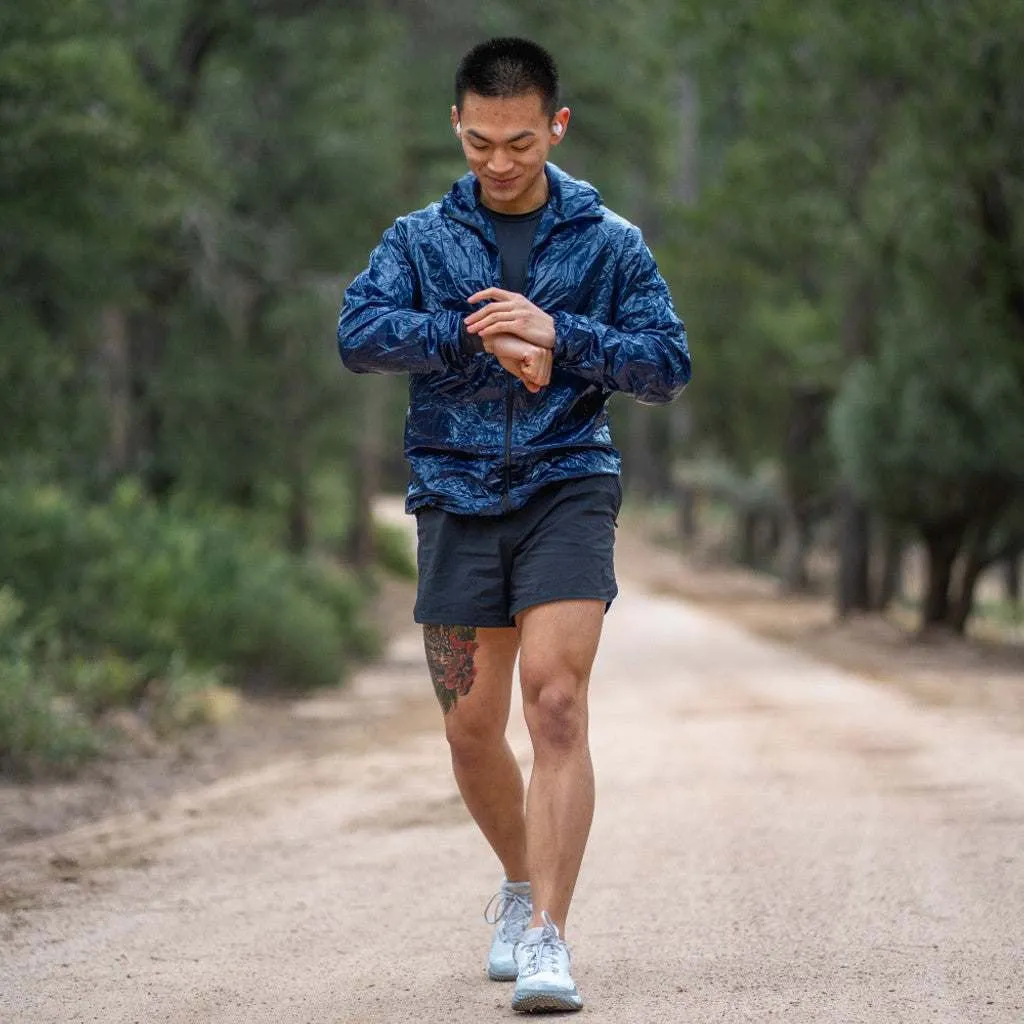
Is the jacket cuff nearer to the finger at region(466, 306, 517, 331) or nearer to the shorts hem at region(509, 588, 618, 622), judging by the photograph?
the finger at region(466, 306, 517, 331)

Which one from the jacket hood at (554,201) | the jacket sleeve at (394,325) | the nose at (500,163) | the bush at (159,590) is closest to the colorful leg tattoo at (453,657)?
the jacket sleeve at (394,325)

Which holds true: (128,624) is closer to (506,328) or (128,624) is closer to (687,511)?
(506,328)

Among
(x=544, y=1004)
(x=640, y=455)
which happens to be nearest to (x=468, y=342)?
(x=544, y=1004)

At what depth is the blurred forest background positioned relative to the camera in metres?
11.7

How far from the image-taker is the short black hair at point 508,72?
181 inches

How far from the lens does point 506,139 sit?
4.60m

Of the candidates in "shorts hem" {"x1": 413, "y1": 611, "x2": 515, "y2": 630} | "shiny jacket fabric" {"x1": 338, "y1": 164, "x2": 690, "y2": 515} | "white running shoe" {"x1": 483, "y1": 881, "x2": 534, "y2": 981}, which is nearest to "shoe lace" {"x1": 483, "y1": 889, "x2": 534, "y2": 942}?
"white running shoe" {"x1": 483, "y1": 881, "x2": 534, "y2": 981}

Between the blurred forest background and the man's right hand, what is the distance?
5.58 metres

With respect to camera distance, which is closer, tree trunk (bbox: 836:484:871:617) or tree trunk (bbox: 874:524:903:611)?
tree trunk (bbox: 836:484:871:617)

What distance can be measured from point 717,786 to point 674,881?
242cm

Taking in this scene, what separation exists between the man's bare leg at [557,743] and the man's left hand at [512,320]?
0.66 meters

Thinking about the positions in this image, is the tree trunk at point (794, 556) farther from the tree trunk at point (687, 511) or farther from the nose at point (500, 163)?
the nose at point (500, 163)

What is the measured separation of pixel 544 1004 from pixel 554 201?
6.54 ft

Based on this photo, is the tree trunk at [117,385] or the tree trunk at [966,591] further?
the tree trunk at [966,591]
